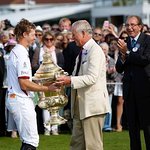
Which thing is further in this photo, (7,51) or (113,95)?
(113,95)

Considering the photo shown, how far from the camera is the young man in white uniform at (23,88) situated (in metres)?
9.14

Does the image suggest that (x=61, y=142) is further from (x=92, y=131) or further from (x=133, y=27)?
(x=92, y=131)

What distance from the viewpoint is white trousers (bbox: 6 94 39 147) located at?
9.18 metres

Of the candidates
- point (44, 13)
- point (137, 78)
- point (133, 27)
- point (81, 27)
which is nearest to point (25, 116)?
point (81, 27)

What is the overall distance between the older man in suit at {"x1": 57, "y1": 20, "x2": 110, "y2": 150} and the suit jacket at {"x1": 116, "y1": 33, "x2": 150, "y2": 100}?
4.15 ft

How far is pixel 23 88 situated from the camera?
9.12 m

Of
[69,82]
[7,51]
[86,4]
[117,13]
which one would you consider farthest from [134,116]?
[86,4]

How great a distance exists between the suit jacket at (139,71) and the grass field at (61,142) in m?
2.21

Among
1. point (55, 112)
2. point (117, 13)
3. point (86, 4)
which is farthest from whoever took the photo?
point (86, 4)

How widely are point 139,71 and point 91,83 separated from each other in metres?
1.64

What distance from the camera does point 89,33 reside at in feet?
30.5

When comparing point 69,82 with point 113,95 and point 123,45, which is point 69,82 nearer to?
point 123,45

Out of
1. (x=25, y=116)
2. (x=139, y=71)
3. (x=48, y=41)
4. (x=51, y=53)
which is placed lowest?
(x=25, y=116)

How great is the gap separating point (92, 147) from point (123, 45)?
179 cm
